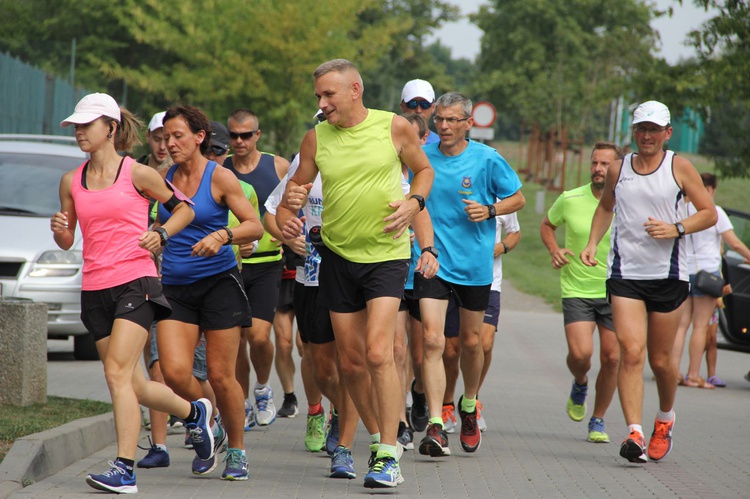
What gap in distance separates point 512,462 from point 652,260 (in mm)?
1574

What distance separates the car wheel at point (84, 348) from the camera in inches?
528

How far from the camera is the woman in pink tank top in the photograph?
254 inches

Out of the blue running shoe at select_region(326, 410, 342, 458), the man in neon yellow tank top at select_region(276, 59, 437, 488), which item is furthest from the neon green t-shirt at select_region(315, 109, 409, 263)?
the blue running shoe at select_region(326, 410, 342, 458)

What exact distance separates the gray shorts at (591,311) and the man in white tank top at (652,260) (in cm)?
124

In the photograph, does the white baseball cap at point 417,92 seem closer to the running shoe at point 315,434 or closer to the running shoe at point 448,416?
the running shoe at point 448,416

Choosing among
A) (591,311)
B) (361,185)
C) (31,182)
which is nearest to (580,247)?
(591,311)

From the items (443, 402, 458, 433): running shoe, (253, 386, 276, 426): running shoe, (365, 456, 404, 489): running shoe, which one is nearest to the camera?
(365, 456, 404, 489): running shoe

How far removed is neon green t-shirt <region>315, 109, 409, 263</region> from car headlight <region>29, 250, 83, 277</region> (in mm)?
6047

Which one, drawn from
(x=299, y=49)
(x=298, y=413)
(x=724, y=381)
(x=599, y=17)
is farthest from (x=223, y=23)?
(x=599, y=17)

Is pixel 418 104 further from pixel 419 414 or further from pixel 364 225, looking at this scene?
pixel 364 225

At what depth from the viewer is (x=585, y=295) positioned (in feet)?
31.7

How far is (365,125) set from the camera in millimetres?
6895

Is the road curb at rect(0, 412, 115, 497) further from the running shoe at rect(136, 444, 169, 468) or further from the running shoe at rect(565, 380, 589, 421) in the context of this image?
the running shoe at rect(565, 380, 589, 421)

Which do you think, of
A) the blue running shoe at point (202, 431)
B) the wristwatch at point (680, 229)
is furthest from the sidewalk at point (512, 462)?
the wristwatch at point (680, 229)
